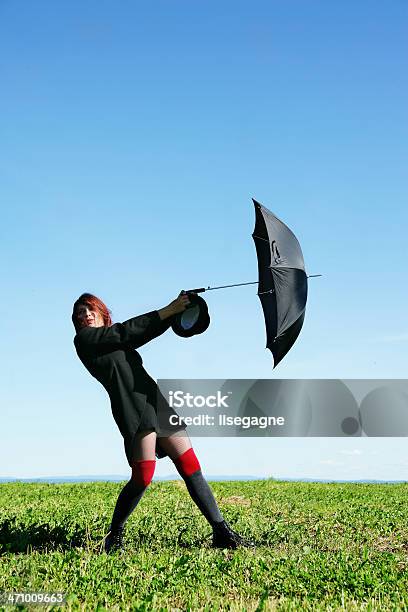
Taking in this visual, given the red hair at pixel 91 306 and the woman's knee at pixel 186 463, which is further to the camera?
the red hair at pixel 91 306

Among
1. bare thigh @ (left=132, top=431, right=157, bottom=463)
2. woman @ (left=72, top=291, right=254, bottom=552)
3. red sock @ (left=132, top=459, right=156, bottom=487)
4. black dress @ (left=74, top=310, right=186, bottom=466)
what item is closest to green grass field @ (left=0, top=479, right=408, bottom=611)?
woman @ (left=72, top=291, right=254, bottom=552)

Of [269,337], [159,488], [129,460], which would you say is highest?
[269,337]

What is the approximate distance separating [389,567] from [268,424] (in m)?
4.71

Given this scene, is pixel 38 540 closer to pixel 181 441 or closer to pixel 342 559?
pixel 181 441

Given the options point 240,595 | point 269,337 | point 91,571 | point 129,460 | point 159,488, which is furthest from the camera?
point 159,488

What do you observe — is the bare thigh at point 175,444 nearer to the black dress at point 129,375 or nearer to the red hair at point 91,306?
the black dress at point 129,375

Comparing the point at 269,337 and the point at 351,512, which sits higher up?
the point at 269,337

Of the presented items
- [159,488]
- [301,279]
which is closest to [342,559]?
[301,279]

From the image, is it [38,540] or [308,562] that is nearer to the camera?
[308,562]

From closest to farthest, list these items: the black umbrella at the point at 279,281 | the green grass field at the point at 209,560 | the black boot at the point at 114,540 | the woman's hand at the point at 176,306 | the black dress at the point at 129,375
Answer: the green grass field at the point at 209,560 → the woman's hand at the point at 176,306 → the black dress at the point at 129,375 → the black boot at the point at 114,540 → the black umbrella at the point at 279,281

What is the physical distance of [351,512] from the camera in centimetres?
1041

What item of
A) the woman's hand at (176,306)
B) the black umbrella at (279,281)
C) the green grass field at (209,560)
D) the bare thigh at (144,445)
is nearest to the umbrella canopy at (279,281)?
the black umbrella at (279,281)

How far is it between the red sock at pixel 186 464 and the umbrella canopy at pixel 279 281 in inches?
52.1

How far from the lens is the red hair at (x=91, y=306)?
270 inches
